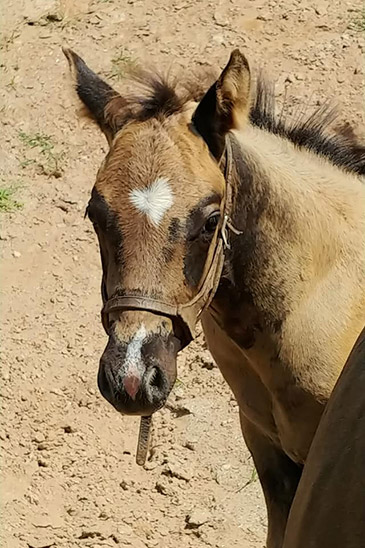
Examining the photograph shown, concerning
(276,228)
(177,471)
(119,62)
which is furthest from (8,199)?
(276,228)

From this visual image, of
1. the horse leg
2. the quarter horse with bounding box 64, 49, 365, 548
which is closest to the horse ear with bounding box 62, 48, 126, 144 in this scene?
the quarter horse with bounding box 64, 49, 365, 548

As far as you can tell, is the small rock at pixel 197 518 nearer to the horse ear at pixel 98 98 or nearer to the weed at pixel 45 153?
the horse ear at pixel 98 98

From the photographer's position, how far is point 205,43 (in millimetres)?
6730

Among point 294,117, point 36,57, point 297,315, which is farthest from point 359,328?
point 36,57

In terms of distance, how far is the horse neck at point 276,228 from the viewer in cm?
312

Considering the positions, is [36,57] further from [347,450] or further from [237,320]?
[347,450]

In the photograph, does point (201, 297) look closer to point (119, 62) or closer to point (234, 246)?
point (234, 246)

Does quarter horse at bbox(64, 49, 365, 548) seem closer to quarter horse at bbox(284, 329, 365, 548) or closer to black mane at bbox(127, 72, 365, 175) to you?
black mane at bbox(127, 72, 365, 175)

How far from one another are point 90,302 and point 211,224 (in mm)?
2926

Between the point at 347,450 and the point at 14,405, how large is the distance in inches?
163

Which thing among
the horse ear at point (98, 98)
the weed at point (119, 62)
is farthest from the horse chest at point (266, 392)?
the weed at point (119, 62)

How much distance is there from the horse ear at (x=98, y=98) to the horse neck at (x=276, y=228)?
41 centimetres

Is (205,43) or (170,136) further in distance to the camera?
(205,43)

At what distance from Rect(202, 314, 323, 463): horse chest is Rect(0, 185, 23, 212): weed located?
9.73ft
